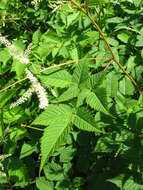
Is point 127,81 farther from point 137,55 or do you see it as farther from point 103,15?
point 103,15

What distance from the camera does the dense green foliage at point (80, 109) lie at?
1486mm

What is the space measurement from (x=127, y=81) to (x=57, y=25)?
911mm

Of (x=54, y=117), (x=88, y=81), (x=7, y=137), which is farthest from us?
(x=7, y=137)

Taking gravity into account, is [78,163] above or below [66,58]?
below

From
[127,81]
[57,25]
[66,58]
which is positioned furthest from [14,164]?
[57,25]

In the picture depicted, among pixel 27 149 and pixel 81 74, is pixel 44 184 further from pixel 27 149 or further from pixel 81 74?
pixel 81 74

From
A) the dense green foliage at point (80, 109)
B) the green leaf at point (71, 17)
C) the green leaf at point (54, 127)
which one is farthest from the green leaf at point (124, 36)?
the green leaf at point (54, 127)

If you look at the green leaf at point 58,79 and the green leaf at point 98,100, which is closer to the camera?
the green leaf at point 98,100

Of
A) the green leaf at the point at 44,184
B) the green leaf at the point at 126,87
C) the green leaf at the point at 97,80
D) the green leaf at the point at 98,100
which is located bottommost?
the green leaf at the point at 44,184

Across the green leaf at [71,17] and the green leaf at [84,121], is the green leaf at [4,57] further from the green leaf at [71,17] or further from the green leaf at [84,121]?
the green leaf at [84,121]

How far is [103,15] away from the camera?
94.0 inches

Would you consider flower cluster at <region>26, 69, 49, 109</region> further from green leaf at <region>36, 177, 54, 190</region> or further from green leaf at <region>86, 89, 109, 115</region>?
green leaf at <region>36, 177, 54, 190</region>

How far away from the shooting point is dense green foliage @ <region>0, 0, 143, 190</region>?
149 centimetres

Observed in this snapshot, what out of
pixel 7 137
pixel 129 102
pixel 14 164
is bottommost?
pixel 14 164
